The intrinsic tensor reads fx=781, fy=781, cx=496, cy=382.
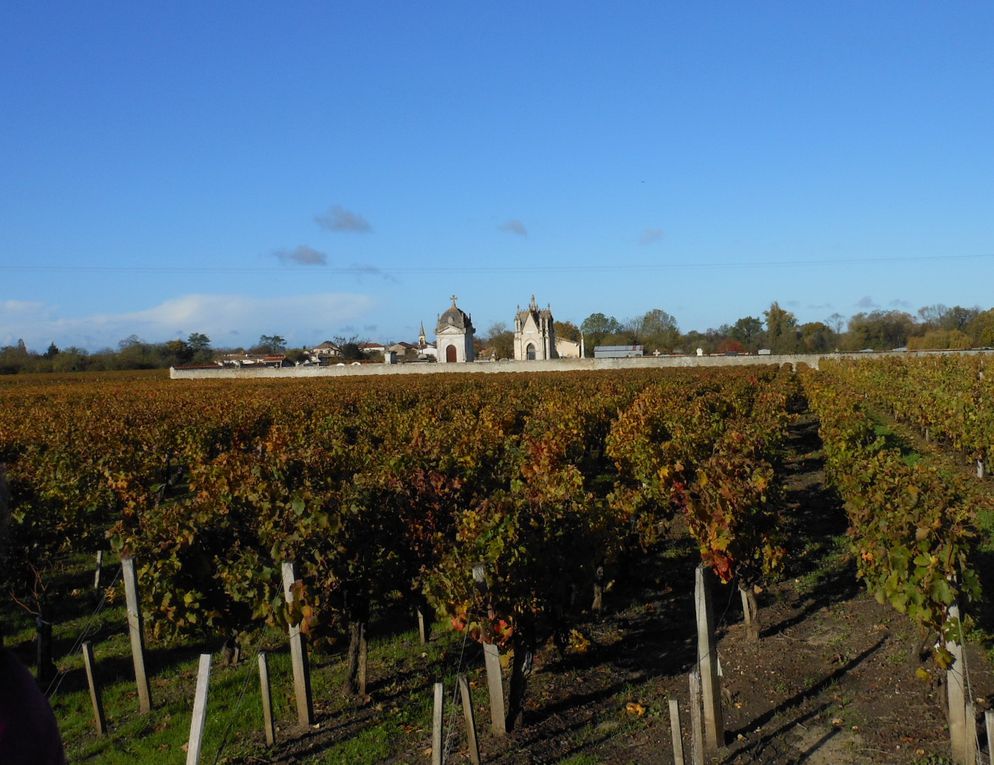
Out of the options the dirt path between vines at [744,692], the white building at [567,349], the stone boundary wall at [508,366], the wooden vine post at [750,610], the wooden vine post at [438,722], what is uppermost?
the white building at [567,349]

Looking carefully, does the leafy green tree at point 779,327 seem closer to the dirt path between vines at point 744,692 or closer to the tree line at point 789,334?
the tree line at point 789,334

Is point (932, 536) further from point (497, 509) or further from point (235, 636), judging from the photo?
point (235, 636)

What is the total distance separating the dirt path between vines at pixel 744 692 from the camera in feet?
19.3

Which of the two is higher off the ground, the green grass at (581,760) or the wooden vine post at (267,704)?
the wooden vine post at (267,704)

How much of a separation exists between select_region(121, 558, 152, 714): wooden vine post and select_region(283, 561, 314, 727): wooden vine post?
1638mm

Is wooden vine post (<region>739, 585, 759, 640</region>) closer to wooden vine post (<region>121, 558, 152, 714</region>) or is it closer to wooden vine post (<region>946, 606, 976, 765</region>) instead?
wooden vine post (<region>946, 606, 976, 765</region>)

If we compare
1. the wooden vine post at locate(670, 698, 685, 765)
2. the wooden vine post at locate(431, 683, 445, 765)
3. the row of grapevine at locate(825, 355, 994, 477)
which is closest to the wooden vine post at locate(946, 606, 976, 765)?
the wooden vine post at locate(670, 698, 685, 765)

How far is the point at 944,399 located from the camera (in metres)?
19.9

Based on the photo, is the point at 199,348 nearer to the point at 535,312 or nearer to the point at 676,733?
the point at 535,312

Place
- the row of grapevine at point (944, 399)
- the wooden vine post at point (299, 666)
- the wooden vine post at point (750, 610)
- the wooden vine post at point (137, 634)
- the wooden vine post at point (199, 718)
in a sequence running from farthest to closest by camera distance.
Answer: the row of grapevine at point (944, 399)
the wooden vine post at point (750, 610)
the wooden vine post at point (137, 634)
the wooden vine post at point (299, 666)
the wooden vine post at point (199, 718)

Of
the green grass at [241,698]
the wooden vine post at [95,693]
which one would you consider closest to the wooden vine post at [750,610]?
the green grass at [241,698]

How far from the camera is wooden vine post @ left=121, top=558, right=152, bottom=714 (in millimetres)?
7109

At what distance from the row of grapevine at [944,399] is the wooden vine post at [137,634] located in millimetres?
15417

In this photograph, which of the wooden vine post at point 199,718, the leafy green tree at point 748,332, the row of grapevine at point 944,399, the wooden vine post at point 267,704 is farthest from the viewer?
the leafy green tree at point 748,332
